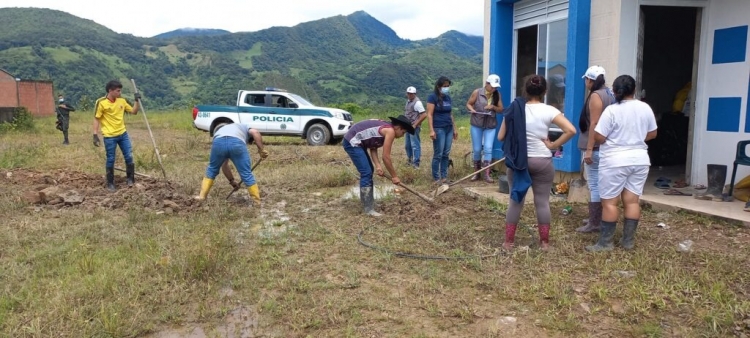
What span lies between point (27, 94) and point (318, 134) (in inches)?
990

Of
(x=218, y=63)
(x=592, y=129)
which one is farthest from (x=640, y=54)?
(x=218, y=63)

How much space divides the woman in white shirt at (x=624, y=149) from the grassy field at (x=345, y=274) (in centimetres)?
42

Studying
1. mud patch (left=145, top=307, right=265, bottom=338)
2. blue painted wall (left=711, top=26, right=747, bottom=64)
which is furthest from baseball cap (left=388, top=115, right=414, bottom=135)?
blue painted wall (left=711, top=26, right=747, bottom=64)

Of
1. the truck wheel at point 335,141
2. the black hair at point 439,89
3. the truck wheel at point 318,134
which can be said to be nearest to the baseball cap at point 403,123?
the black hair at point 439,89

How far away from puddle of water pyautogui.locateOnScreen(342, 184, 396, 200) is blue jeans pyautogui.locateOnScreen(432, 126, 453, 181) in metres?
0.71

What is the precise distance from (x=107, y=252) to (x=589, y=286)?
3.97 m

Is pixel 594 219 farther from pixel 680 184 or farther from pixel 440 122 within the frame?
pixel 440 122

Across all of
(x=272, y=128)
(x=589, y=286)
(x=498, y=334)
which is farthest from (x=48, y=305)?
(x=272, y=128)

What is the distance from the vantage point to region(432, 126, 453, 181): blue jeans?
7.77 m

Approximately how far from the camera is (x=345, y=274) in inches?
163

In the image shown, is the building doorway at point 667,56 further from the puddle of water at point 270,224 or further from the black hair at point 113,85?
the black hair at point 113,85

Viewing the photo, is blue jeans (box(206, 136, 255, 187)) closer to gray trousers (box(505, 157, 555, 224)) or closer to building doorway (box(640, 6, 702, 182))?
gray trousers (box(505, 157, 555, 224))

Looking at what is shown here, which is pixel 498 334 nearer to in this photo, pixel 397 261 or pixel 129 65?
pixel 397 261

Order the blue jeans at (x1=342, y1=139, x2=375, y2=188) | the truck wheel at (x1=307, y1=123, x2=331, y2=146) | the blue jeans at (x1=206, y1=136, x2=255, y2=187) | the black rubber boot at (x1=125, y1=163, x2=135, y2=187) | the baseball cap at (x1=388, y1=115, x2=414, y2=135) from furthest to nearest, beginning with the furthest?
the truck wheel at (x1=307, y1=123, x2=331, y2=146), the black rubber boot at (x1=125, y1=163, x2=135, y2=187), the blue jeans at (x1=206, y1=136, x2=255, y2=187), the blue jeans at (x1=342, y1=139, x2=375, y2=188), the baseball cap at (x1=388, y1=115, x2=414, y2=135)
